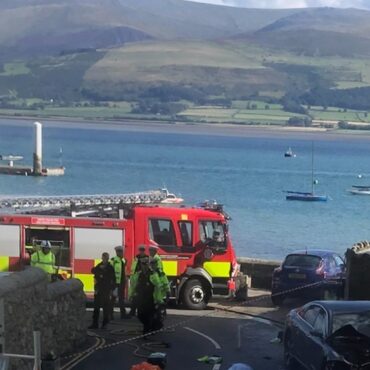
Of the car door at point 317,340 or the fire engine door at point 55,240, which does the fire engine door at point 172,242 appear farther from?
the car door at point 317,340

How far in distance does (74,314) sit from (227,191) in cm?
8869

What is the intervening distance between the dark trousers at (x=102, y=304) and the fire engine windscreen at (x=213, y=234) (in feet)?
12.3

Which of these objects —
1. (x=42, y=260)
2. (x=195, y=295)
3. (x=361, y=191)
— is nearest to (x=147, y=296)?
(x=42, y=260)

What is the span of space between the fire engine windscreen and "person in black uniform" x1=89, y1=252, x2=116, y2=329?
3.68 metres

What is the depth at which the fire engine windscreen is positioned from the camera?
78.0ft

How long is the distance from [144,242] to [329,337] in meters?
9.04

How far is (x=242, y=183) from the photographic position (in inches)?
4776

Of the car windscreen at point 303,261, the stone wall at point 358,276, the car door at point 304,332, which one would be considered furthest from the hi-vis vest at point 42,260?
the car door at point 304,332

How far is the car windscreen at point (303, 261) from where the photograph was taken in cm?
2469

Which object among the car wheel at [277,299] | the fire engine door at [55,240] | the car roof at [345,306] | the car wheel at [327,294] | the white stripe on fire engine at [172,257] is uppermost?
the fire engine door at [55,240]

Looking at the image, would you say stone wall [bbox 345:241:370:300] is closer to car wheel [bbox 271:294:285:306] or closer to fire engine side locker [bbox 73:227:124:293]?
car wheel [bbox 271:294:285:306]

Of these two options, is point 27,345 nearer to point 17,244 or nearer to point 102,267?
point 102,267

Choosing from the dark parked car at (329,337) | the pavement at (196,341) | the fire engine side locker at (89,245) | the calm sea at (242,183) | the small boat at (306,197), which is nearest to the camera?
the dark parked car at (329,337)

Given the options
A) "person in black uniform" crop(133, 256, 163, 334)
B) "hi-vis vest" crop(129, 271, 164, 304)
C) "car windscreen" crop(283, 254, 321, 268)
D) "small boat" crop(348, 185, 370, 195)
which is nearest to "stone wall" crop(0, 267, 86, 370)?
"person in black uniform" crop(133, 256, 163, 334)
